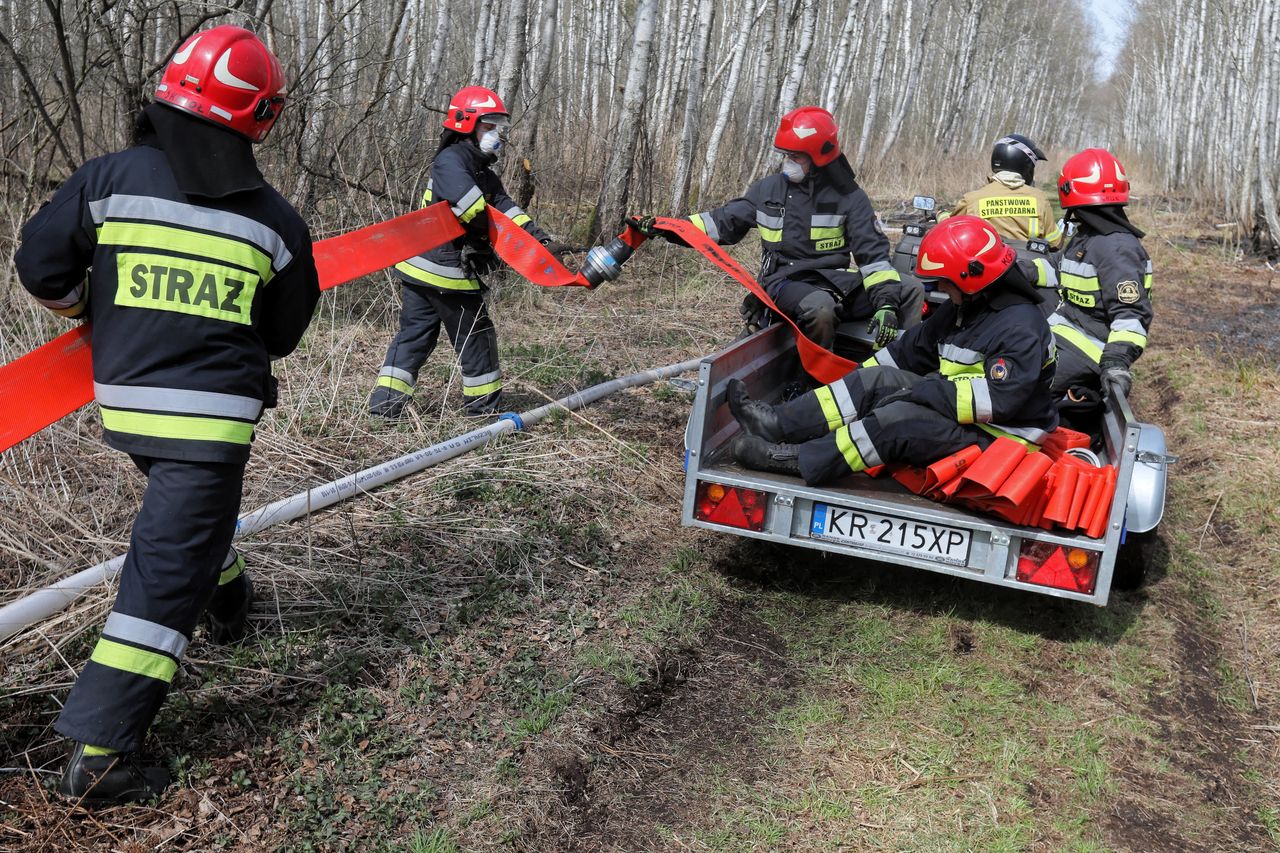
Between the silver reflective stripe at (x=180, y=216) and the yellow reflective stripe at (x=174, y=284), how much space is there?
9cm

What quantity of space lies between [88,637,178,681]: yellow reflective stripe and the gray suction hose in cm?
74

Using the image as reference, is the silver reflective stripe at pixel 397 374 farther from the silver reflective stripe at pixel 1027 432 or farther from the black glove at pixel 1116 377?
the black glove at pixel 1116 377

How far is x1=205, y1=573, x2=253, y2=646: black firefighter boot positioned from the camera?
127 inches

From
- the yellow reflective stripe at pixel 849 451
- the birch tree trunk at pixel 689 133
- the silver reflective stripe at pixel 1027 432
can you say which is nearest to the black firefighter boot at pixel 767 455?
the yellow reflective stripe at pixel 849 451

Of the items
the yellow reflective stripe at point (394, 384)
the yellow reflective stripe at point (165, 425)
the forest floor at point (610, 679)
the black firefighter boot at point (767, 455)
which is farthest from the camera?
the yellow reflective stripe at point (394, 384)

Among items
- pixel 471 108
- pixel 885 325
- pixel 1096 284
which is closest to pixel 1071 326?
pixel 1096 284

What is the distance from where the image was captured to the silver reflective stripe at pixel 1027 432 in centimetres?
416

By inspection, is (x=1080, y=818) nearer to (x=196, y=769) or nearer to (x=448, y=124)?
(x=196, y=769)

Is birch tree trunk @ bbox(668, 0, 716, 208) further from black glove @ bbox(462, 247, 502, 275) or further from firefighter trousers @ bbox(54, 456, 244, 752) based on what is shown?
firefighter trousers @ bbox(54, 456, 244, 752)

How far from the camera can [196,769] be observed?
2.74 m

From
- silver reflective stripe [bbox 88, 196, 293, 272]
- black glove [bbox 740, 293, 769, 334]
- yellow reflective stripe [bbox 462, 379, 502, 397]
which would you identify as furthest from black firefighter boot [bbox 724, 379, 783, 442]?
silver reflective stripe [bbox 88, 196, 293, 272]

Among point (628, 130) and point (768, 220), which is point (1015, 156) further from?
point (628, 130)

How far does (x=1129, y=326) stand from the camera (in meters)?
5.00

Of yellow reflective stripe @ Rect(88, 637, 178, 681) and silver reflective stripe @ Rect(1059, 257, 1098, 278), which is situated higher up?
silver reflective stripe @ Rect(1059, 257, 1098, 278)
